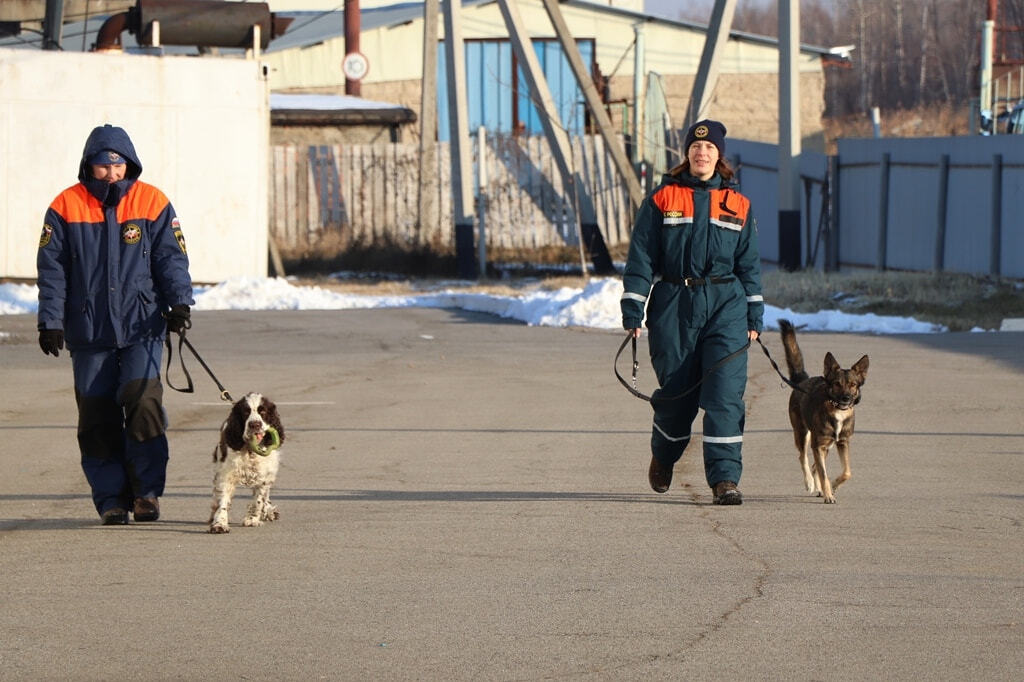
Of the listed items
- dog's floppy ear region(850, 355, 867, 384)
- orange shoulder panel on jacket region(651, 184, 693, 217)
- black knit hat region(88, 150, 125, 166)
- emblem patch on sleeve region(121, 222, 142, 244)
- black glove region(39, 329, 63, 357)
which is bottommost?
dog's floppy ear region(850, 355, 867, 384)

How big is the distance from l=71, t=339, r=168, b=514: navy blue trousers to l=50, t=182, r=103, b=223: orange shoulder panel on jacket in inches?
25.9

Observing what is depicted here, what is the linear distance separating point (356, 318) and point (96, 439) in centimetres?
1269

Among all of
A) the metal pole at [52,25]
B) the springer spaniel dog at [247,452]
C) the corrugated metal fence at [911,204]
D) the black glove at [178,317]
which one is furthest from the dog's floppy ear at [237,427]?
the metal pole at [52,25]

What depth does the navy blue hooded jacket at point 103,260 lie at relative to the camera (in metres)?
8.21

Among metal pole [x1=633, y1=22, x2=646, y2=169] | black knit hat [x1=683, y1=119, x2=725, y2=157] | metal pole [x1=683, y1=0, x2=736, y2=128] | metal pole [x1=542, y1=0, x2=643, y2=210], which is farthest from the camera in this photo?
metal pole [x1=633, y1=22, x2=646, y2=169]

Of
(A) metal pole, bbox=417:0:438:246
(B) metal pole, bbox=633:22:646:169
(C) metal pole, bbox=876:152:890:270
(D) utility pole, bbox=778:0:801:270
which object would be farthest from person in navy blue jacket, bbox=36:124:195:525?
(B) metal pole, bbox=633:22:646:169

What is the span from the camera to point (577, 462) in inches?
424

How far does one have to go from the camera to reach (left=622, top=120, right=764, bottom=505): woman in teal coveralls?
8.74 metres

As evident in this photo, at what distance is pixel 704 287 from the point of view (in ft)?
28.8

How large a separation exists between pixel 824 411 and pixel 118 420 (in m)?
3.73

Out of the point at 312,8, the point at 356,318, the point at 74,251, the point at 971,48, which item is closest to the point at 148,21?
the point at 356,318

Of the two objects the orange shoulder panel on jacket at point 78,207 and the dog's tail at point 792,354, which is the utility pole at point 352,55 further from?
the orange shoulder panel on jacket at point 78,207

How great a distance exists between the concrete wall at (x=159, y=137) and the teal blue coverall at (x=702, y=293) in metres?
16.3

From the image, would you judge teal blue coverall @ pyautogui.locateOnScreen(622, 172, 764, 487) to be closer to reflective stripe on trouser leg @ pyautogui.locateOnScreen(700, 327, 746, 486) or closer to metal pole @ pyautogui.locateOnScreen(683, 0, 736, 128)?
reflective stripe on trouser leg @ pyautogui.locateOnScreen(700, 327, 746, 486)
